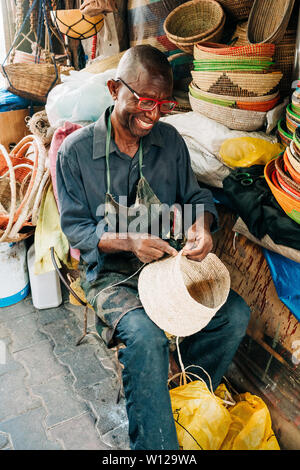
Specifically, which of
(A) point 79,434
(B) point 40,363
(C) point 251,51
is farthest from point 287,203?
(B) point 40,363

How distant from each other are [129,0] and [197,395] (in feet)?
11.7

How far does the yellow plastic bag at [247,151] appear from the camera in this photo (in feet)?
7.22

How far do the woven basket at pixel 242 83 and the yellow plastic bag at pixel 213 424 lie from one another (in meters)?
1.76

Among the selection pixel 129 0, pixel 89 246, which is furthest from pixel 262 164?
pixel 129 0

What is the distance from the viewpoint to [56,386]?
2.31 metres

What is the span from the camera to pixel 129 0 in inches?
139

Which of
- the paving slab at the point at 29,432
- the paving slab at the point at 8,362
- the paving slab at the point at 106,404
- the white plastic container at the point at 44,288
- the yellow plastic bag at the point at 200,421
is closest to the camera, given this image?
the yellow plastic bag at the point at 200,421

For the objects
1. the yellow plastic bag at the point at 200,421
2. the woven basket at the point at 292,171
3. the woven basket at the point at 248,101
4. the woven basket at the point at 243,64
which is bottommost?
the yellow plastic bag at the point at 200,421

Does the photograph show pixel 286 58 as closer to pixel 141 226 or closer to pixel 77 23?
pixel 141 226

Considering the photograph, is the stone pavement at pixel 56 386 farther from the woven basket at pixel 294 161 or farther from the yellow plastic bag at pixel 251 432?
the woven basket at pixel 294 161

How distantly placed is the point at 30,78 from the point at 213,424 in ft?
11.8

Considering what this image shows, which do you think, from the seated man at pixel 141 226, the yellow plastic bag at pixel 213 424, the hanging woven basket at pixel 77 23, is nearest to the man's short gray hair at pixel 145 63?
the seated man at pixel 141 226

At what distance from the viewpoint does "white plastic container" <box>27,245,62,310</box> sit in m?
2.89
